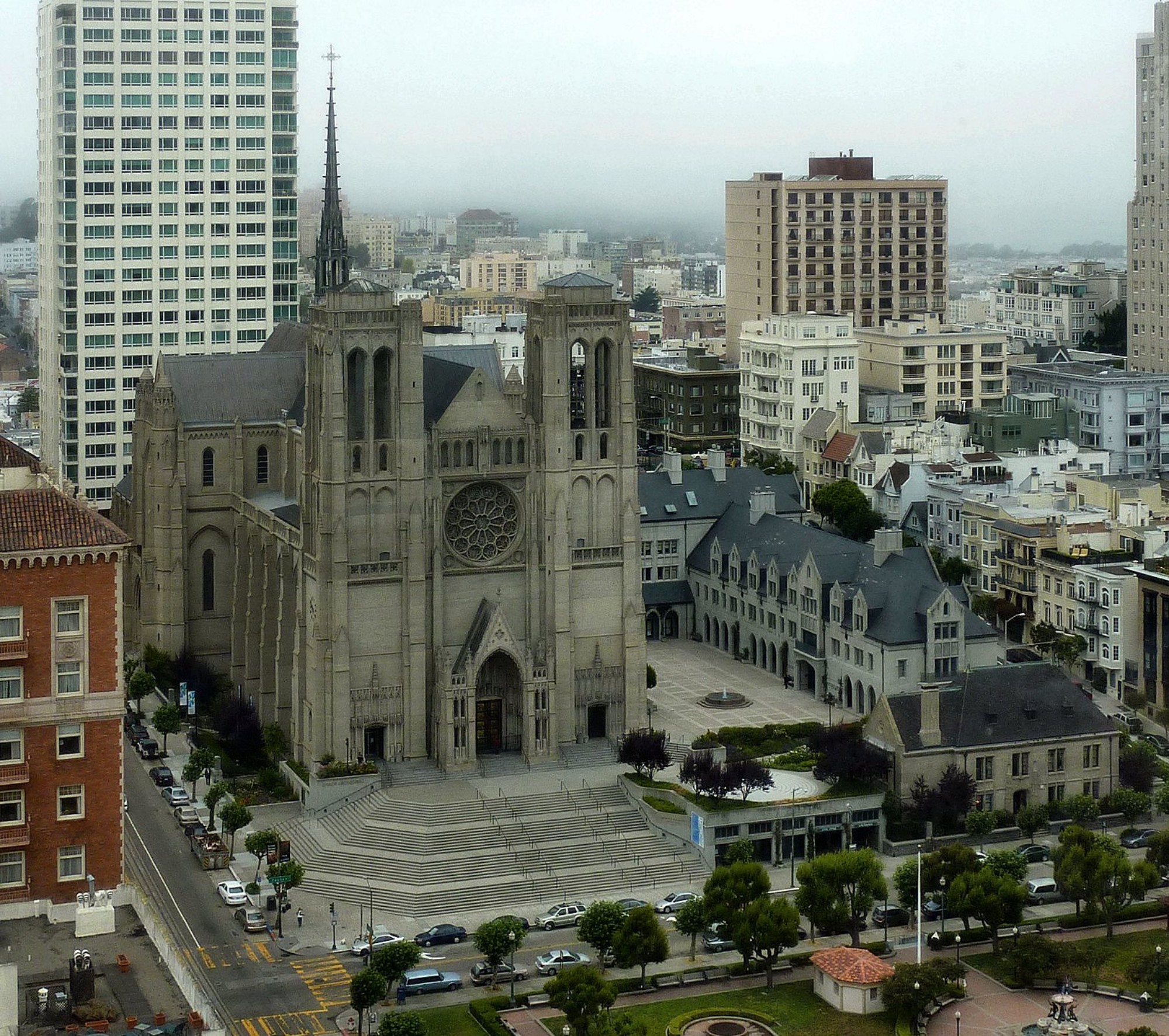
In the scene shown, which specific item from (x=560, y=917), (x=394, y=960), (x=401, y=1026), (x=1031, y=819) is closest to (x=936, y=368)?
(x=1031, y=819)

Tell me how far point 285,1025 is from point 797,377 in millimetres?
→ 114218

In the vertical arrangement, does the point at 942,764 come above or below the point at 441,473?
below

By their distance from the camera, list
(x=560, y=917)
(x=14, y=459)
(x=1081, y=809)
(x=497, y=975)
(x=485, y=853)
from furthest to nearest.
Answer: (x=1081, y=809) → (x=485, y=853) → (x=560, y=917) → (x=497, y=975) → (x=14, y=459)

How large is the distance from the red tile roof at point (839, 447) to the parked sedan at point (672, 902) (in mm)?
79560

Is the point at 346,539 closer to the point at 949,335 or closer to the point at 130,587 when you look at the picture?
the point at 130,587

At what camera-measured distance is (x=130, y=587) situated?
138 metres

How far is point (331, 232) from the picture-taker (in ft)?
495

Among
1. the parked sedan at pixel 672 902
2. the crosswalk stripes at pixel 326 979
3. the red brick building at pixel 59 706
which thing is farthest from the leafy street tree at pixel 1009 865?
the red brick building at pixel 59 706

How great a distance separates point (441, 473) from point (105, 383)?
68.8 metres

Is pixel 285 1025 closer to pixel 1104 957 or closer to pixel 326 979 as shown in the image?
pixel 326 979

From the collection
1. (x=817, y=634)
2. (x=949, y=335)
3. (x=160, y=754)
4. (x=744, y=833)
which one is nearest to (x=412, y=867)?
(x=744, y=833)

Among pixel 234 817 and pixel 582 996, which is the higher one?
pixel 234 817

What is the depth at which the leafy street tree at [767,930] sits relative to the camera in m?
85.1

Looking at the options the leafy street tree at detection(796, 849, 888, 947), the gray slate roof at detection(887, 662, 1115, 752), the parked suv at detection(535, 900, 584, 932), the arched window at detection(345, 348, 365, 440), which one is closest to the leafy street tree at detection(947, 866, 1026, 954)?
the leafy street tree at detection(796, 849, 888, 947)
